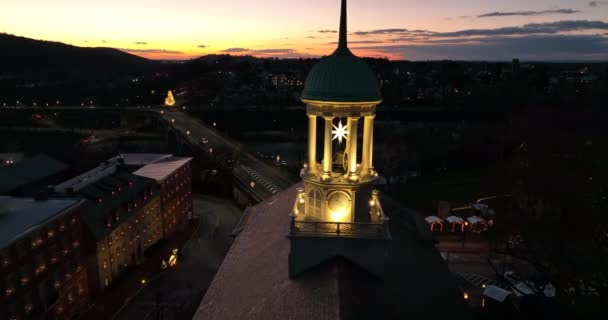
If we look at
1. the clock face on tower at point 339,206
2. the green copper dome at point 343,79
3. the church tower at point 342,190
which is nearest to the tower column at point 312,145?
the church tower at point 342,190

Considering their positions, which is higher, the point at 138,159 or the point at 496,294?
the point at 138,159

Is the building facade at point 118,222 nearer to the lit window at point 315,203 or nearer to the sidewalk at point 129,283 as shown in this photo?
the sidewalk at point 129,283

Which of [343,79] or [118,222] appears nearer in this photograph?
[343,79]

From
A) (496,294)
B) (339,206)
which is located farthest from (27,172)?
(496,294)

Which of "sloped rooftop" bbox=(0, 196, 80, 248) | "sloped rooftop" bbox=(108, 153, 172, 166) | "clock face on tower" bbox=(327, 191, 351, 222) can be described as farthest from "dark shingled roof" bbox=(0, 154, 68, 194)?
"clock face on tower" bbox=(327, 191, 351, 222)

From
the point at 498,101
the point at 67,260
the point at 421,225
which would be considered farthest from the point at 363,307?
the point at 498,101

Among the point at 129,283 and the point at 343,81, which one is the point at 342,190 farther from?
the point at 129,283
